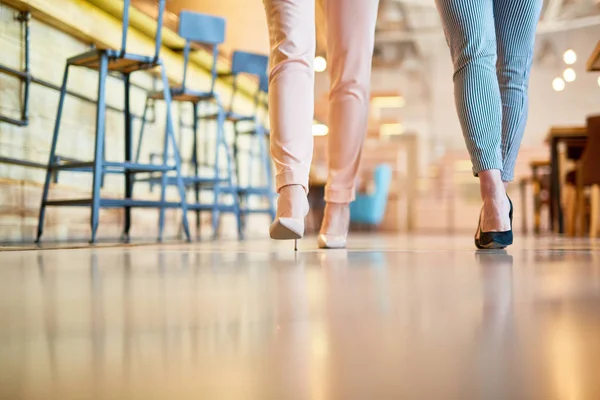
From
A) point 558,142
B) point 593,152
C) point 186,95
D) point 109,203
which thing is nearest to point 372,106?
point 558,142

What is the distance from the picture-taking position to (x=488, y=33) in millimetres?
1314

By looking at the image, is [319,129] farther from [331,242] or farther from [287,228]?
[287,228]

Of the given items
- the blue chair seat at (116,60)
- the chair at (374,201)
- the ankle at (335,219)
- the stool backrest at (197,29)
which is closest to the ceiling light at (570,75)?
the chair at (374,201)

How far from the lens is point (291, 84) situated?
1269 millimetres

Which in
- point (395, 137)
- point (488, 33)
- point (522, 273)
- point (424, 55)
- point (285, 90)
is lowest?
point (522, 273)

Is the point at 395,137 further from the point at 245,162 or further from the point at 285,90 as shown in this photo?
the point at 285,90

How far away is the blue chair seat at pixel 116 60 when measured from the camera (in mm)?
2455

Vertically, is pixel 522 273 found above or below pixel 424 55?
below

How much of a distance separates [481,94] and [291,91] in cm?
42

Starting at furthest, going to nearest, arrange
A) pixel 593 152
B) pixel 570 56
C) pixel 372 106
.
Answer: pixel 372 106, pixel 570 56, pixel 593 152

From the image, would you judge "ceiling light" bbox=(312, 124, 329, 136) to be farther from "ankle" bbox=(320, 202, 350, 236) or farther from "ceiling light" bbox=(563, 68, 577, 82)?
"ankle" bbox=(320, 202, 350, 236)

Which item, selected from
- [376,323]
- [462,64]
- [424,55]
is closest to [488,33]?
[462,64]

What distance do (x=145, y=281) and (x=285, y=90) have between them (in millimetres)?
811

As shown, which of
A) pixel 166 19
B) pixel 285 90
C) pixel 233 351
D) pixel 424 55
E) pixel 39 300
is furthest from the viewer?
pixel 424 55
